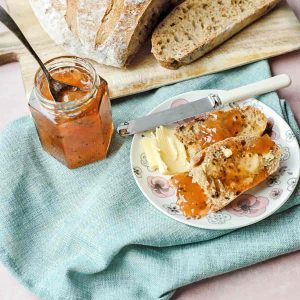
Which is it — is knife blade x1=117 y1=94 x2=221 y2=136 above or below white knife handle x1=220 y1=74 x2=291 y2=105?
above

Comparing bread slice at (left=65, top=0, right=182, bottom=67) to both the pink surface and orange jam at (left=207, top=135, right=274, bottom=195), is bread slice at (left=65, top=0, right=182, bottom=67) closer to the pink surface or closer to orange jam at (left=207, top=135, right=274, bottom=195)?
orange jam at (left=207, top=135, right=274, bottom=195)

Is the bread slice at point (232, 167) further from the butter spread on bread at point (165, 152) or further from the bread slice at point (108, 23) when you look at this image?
the bread slice at point (108, 23)

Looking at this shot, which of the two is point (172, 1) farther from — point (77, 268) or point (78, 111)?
point (77, 268)

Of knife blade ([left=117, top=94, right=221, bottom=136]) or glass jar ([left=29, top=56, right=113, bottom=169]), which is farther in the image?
knife blade ([left=117, top=94, right=221, bottom=136])

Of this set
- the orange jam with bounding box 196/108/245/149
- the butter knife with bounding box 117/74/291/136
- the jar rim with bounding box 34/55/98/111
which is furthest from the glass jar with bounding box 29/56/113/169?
the orange jam with bounding box 196/108/245/149

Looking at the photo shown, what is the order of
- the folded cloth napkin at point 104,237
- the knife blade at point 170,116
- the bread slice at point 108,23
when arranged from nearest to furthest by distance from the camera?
the folded cloth napkin at point 104,237, the knife blade at point 170,116, the bread slice at point 108,23

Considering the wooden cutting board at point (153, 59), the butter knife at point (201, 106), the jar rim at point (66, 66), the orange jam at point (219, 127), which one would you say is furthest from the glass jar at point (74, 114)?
the orange jam at point (219, 127)

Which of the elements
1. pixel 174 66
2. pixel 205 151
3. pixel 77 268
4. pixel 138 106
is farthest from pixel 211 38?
pixel 77 268

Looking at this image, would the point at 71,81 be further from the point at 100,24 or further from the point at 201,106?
the point at 201,106
